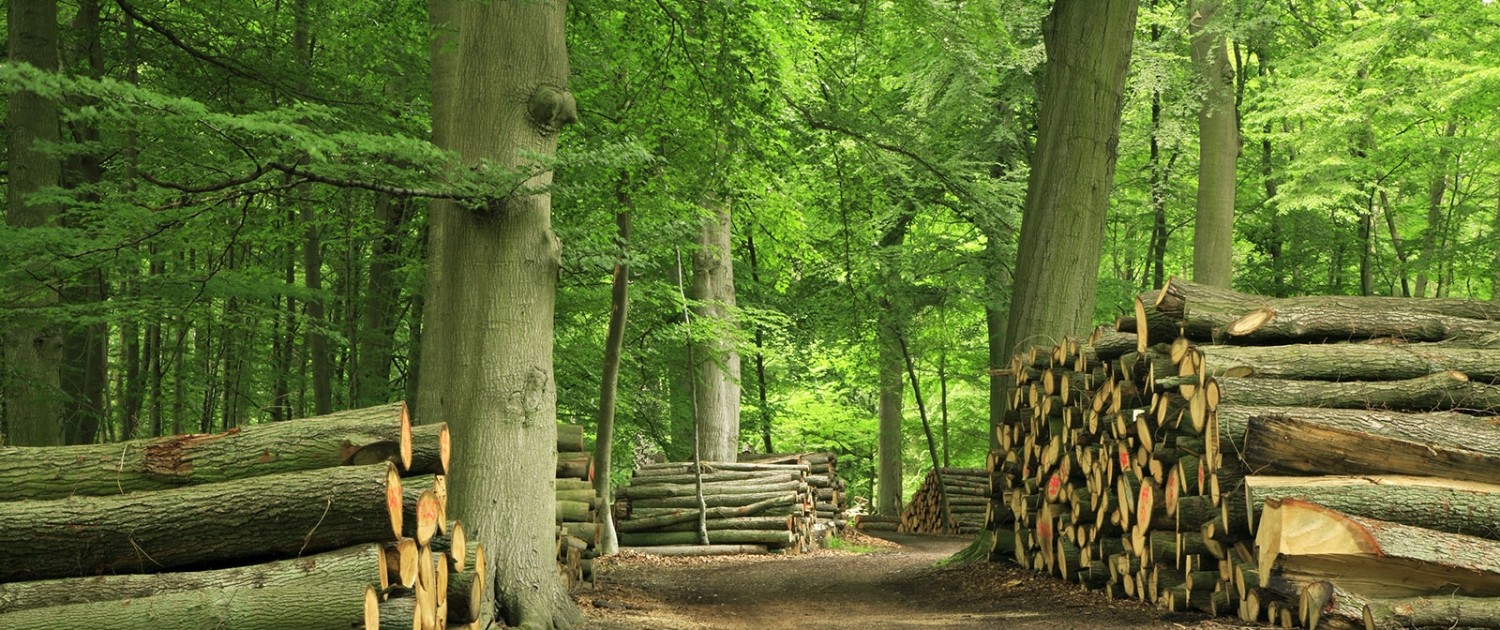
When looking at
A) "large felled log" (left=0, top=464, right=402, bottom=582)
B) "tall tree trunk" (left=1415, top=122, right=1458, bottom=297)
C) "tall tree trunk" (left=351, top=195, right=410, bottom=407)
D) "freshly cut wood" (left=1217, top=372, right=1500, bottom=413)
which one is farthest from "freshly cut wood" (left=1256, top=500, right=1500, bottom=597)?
"tall tree trunk" (left=1415, top=122, right=1458, bottom=297)

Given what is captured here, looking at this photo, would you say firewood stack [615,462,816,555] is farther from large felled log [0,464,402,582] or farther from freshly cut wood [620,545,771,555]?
large felled log [0,464,402,582]

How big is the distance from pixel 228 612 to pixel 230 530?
457 mm

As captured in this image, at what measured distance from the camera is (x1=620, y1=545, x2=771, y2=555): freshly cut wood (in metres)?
16.6

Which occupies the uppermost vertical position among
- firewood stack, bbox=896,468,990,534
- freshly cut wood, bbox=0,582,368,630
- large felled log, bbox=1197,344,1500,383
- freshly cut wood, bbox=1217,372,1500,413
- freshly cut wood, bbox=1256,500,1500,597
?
large felled log, bbox=1197,344,1500,383

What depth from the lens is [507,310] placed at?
25.1 feet

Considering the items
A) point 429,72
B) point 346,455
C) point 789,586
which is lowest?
point 789,586

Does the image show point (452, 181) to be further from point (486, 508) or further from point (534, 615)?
point (534, 615)

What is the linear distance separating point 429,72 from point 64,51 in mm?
4079

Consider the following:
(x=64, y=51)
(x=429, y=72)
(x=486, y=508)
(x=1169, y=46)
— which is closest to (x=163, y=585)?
(x=486, y=508)

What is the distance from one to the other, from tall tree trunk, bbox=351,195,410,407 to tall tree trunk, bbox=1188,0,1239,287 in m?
11.2

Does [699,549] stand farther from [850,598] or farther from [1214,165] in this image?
[1214,165]

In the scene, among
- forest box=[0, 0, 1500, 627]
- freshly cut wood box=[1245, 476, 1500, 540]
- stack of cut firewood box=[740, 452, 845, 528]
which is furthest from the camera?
A: stack of cut firewood box=[740, 452, 845, 528]

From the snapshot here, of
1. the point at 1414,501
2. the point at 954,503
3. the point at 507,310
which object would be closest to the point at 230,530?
the point at 507,310

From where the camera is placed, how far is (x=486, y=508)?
7.52m
